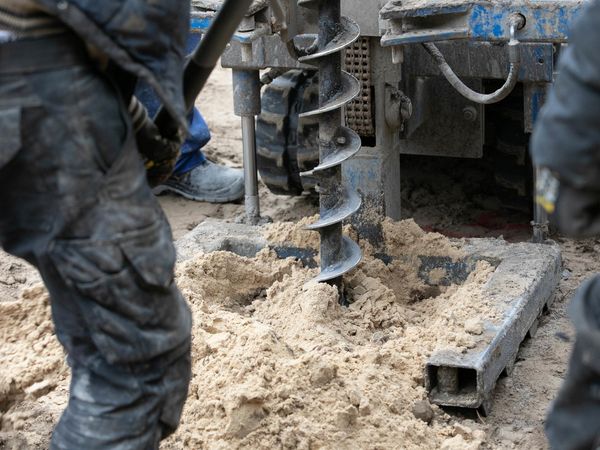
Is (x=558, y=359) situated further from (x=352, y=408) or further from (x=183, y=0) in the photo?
(x=183, y=0)

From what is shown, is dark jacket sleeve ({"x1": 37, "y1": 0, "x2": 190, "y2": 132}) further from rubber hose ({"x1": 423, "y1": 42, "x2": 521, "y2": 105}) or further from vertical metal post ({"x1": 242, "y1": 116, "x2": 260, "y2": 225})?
vertical metal post ({"x1": 242, "y1": 116, "x2": 260, "y2": 225})

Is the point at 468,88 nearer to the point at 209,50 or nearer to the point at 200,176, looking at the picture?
the point at 209,50

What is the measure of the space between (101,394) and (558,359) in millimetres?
2061

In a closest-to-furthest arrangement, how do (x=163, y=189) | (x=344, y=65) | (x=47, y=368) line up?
(x=47, y=368) → (x=344, y=65) → (x=163, y=189)

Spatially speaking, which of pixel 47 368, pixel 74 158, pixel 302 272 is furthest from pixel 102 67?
pixel 302 272

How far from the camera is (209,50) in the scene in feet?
10.4

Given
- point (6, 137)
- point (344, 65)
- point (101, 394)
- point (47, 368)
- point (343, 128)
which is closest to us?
point (6, 137)

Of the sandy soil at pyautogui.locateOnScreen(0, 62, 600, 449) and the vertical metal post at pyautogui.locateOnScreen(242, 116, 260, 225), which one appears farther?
the vertical metal post at pyautogui.locateOnScreen(242, 116, 260, 225)

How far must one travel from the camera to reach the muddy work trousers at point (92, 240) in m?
2.64

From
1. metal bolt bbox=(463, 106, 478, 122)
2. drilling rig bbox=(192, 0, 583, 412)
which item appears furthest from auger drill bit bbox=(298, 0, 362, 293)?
metal bolt bbox=(463, 106, 478, 122)

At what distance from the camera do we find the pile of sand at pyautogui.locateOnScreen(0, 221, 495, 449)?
3.65 m

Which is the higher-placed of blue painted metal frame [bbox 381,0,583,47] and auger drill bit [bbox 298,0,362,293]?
blue painted metal frame [bbox 381,0,583,47]

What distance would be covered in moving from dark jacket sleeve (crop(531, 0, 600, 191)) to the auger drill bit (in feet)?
6.41

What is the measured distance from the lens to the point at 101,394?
2854mm
